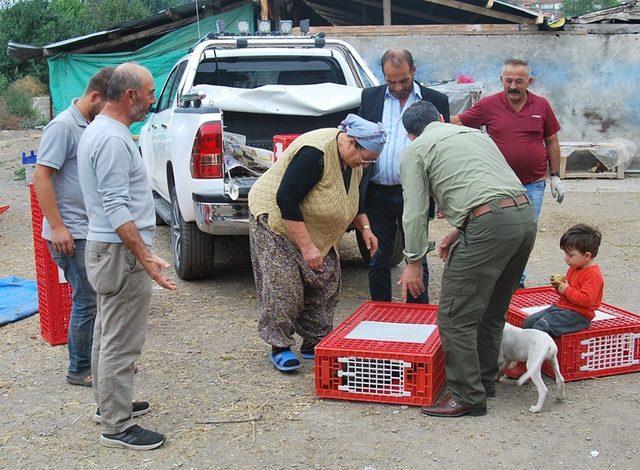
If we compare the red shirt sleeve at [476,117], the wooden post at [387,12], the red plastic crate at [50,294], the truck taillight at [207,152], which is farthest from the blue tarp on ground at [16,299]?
the wooden post at [387,12]

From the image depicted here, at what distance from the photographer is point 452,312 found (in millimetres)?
4082

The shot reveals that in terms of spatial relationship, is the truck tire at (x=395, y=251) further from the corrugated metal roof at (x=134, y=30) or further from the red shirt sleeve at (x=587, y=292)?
the corrugated metal roof at (x=134, y=30)

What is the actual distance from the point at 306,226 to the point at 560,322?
5.27ft

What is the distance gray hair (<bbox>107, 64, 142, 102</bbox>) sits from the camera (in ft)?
11.9

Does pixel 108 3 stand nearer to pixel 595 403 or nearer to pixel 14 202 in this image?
pixel 14 202

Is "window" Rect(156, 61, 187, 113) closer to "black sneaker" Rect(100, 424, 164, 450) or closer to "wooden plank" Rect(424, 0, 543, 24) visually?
"black sneaker" Rect(100, 424, 164, 450)

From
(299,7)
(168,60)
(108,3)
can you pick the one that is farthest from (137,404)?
(108,3)

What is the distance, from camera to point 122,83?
11.9 ft

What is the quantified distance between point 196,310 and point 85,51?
11160 millimetres

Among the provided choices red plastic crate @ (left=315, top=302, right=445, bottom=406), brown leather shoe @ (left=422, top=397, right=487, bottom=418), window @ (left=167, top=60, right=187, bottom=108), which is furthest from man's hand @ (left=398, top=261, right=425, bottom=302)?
window @ (left=167, top=60, right=187, bottom=108)

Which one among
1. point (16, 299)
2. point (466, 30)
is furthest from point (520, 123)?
point (466, 30)

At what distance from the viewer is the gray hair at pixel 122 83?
3.62 m

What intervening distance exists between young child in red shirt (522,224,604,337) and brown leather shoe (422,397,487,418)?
2.46 ft

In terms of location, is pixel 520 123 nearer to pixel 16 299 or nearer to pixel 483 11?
pixel 16 299
